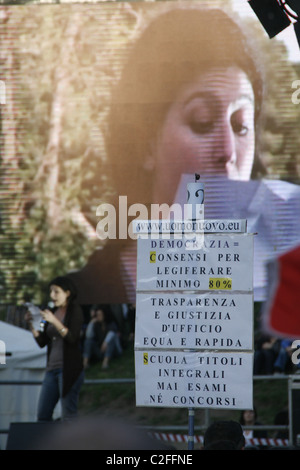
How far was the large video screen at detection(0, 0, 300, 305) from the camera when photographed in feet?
30.2

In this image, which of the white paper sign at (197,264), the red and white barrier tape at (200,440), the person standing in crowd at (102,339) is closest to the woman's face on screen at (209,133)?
the red and white barrier tape at (200,440)

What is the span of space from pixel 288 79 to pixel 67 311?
3.78m

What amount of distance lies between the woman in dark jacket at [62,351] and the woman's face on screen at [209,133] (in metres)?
2.55

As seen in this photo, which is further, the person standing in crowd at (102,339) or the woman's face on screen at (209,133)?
the person standing in crowd at (102,339)

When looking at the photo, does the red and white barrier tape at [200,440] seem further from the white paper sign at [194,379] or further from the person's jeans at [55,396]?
the white paper sign at [194,379]

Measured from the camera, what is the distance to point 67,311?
275 inches

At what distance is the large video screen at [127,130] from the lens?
30.2 ft

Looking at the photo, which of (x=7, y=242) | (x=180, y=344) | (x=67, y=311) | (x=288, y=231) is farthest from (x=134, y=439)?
(x=7, y=242)

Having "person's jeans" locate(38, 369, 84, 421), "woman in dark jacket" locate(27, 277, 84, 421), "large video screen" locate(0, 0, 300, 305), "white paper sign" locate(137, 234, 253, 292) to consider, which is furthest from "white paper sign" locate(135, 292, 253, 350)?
"large video screen" locate(0, 0, 300, 305)

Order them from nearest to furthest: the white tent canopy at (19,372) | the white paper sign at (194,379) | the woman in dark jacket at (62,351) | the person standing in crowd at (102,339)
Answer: the white paper sign at (194,379), the woman in dark jacket at (62,351), the white tent canopy at (19,372), the person standing in crowd at (102,339)

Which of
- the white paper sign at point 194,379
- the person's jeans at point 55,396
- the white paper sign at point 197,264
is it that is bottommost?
the white paper sign at point 194,379

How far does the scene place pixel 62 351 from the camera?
22.7 ft

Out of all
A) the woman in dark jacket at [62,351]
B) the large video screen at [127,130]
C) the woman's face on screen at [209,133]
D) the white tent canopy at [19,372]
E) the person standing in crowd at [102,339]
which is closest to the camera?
the woman in dark jacket at [62,351]

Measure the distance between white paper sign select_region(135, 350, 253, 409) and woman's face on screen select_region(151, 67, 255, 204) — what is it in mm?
4461
